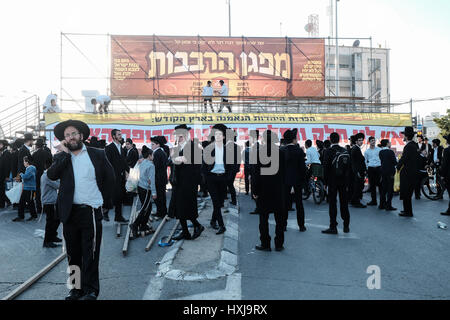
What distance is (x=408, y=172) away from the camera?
8.09 meters

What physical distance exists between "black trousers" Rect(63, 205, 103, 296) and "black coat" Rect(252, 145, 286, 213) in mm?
2571

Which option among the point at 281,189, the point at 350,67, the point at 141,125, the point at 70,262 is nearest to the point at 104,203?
the point at 70,262

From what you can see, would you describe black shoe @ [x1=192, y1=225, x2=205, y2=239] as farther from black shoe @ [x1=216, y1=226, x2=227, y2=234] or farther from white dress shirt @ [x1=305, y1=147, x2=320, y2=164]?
white dress shirt @ [x1=305, y1=147, x2=320, y2=164]

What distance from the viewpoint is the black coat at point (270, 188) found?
5.44m

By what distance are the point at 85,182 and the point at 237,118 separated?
10717mm

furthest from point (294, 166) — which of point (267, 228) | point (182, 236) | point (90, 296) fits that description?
point (90, 296)

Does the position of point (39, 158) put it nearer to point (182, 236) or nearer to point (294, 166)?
point (182, 236)

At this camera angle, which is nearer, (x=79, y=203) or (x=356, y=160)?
(x=79, y=203)

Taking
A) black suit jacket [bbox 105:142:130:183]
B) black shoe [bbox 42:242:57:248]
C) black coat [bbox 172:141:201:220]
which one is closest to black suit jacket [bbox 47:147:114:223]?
black coat [bbox 172:141:201:220]

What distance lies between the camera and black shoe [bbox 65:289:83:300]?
11.8ft

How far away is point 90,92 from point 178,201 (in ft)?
39.9

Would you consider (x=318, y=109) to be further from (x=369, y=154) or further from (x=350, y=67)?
(x=350, y=67)

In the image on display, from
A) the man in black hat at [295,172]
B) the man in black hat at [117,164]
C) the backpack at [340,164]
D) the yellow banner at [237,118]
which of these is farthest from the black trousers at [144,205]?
the yellow banner at [237,118]

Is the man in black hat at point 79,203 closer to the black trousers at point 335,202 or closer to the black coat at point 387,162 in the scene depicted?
the black trousers at point 335,202
